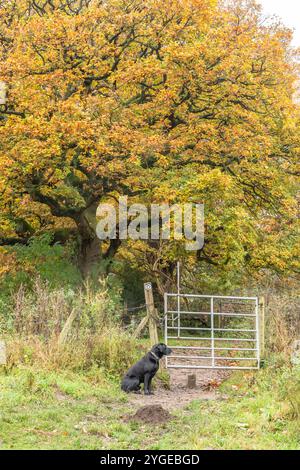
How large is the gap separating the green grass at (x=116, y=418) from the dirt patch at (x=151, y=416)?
0.48 feet

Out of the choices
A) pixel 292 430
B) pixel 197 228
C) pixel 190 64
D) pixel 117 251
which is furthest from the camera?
pixel 117 251

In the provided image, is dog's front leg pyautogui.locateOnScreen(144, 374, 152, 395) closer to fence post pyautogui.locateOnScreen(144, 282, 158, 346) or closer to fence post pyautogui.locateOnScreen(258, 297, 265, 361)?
fence post pyautogui.locateOnScreen(144, 282, 158, 346)

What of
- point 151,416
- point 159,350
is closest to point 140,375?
point 159,350

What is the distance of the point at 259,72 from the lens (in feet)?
65.7

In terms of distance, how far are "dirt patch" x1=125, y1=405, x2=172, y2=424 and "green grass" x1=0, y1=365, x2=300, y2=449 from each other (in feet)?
0.48

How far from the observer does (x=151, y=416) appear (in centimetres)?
859

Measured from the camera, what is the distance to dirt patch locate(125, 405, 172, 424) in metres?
8.48

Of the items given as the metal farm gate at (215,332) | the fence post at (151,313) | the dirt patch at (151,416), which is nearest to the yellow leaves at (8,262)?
the metal farm gate at (215,332)

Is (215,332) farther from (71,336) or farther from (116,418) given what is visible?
(116,418)

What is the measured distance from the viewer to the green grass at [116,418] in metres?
7.30

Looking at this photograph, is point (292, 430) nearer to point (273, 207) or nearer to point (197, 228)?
point (197, 228)
